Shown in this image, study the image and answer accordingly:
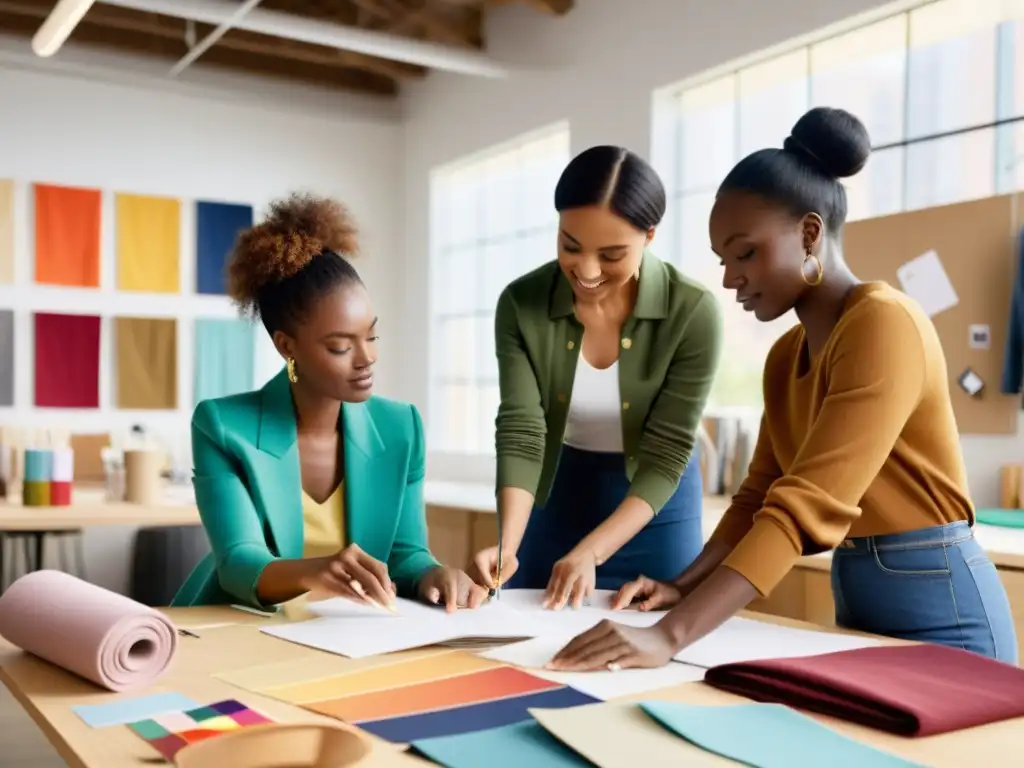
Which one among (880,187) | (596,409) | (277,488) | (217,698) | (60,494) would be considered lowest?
(60,494)

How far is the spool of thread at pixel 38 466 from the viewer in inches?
145

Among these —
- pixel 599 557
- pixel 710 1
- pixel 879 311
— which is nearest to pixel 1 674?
pixel 599 557

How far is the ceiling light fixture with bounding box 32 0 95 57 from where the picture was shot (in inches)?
153

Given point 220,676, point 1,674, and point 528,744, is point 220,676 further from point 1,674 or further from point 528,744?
point 528,744

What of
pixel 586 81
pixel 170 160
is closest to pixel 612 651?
pixel 586 81

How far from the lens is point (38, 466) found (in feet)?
12.2

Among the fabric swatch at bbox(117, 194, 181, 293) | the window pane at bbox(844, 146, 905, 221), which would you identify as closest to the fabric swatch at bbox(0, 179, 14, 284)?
the fabric swatch at bbox(117, 194, 181, 293)

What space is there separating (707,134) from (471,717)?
3997 millimetres

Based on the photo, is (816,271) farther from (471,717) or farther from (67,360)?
(67,360)

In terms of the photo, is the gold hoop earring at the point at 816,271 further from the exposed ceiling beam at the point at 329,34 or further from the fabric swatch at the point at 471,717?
the exposed ceiling beam at the point at 329,34

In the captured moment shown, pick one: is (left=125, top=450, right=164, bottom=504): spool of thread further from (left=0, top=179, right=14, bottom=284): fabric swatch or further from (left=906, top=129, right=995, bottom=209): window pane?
(left=906, top=129, right=995, bottom=209): window pane

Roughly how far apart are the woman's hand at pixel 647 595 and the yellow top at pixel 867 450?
0.22 metres

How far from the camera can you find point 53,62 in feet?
18.4

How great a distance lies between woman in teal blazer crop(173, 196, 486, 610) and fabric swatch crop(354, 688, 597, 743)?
554mm
